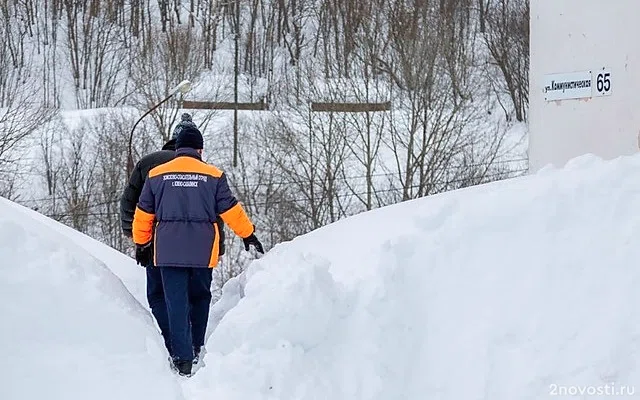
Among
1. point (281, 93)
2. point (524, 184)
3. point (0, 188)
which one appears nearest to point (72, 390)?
point (524, 184)

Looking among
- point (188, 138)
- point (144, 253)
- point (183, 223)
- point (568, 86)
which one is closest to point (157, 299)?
point (144, 253)

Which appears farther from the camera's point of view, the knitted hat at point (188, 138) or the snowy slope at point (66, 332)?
the knitted hat at point (188, 138)

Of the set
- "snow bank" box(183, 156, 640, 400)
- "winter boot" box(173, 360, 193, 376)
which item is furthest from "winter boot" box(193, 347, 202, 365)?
"snow bank" box(183, 156, 640, 400)

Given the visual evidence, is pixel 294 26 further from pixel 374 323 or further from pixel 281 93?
pixel 374 323

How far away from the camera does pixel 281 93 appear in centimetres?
2838

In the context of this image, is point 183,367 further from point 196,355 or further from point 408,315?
point 408,315

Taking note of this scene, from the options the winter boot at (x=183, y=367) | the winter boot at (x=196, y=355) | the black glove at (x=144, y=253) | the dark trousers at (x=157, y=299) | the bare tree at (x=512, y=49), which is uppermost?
the bare tree at (x=512, y=49)

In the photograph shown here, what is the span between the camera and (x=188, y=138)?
5.65 meters

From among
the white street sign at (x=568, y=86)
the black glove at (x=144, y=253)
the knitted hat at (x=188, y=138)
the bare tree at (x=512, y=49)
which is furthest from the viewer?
the bare tree at (x=512, y=49)

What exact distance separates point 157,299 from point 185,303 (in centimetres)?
51

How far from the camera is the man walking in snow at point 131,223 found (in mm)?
5855

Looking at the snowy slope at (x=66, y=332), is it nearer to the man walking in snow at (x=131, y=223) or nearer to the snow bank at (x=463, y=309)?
the man walking in snow at (x=131, y=223)

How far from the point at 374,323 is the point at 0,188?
2194 centimetres

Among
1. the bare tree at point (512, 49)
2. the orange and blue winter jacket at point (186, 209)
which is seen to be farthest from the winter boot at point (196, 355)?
the bare tree at point (512, 49)
